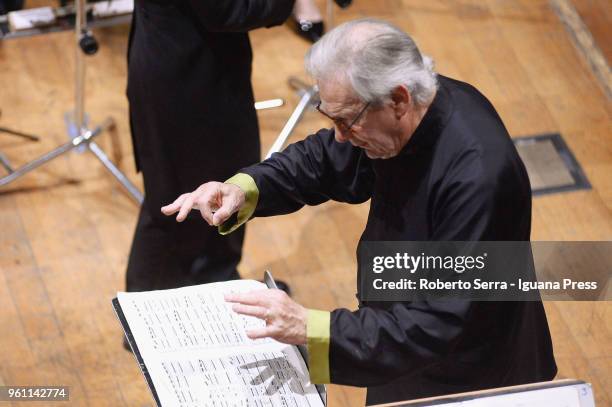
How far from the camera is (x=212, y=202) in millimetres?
2240

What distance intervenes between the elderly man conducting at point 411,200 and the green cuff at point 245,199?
A: 96mm

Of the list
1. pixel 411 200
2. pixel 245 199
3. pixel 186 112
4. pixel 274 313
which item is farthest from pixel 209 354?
pixel 186 112

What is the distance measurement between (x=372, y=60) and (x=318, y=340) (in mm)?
527

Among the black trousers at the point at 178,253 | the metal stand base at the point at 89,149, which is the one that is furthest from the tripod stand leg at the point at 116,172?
the black trousers at the point at 178,253

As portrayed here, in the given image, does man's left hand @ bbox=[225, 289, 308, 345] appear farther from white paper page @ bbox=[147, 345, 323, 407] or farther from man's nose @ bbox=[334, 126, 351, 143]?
man's nose @ bbox=[334, 126, 351, 143]

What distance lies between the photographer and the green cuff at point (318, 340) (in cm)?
195

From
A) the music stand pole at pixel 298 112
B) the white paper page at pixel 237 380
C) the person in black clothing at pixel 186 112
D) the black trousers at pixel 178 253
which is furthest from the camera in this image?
the music stand pole at pixel 298 112

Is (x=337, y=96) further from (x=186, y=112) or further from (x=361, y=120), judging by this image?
(x=186, y=112)

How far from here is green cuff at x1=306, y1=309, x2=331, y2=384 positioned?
6.40ft

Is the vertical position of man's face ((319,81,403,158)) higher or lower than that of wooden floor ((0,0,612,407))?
higher

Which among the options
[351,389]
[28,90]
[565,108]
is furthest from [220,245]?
[565,108]

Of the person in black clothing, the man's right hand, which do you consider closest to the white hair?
the man's right hand

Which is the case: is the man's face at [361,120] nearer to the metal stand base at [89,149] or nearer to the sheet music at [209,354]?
the sheet music at [209,354]

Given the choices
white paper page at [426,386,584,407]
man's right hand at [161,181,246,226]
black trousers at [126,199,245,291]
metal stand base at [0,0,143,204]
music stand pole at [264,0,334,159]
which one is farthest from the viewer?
music stand pole at [264,0,334,159]
